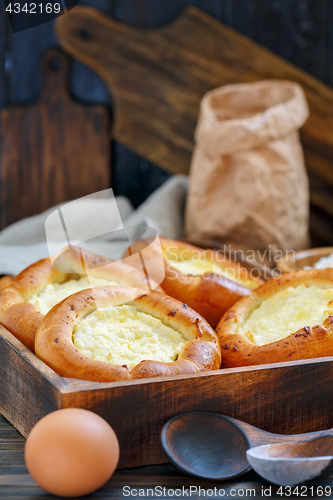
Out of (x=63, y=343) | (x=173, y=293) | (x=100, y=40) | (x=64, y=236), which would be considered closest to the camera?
(x=63, y=343)

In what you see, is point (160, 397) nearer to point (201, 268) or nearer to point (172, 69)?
point (201, 268)

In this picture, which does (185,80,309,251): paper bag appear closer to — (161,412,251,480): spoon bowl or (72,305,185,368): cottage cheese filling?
(72,305,185,368): cottage cheese filling

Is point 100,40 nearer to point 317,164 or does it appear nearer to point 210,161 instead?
point 210,161

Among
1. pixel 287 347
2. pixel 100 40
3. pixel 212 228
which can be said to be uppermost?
pixel 100 40

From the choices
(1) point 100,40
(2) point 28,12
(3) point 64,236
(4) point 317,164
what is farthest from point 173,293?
(1) point 100,40

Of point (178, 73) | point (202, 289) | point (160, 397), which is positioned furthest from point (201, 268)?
point (178, 73)

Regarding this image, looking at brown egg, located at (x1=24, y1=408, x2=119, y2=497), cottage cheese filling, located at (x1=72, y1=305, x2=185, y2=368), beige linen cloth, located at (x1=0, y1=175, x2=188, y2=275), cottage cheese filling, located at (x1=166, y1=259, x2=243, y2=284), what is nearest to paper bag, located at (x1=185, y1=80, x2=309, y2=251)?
beige linen cloth, located at (x1=0, y1=175, x2=188, y2=275)

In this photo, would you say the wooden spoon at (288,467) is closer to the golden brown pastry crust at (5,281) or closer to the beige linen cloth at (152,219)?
the golden brown pastry crust at (5,281)
